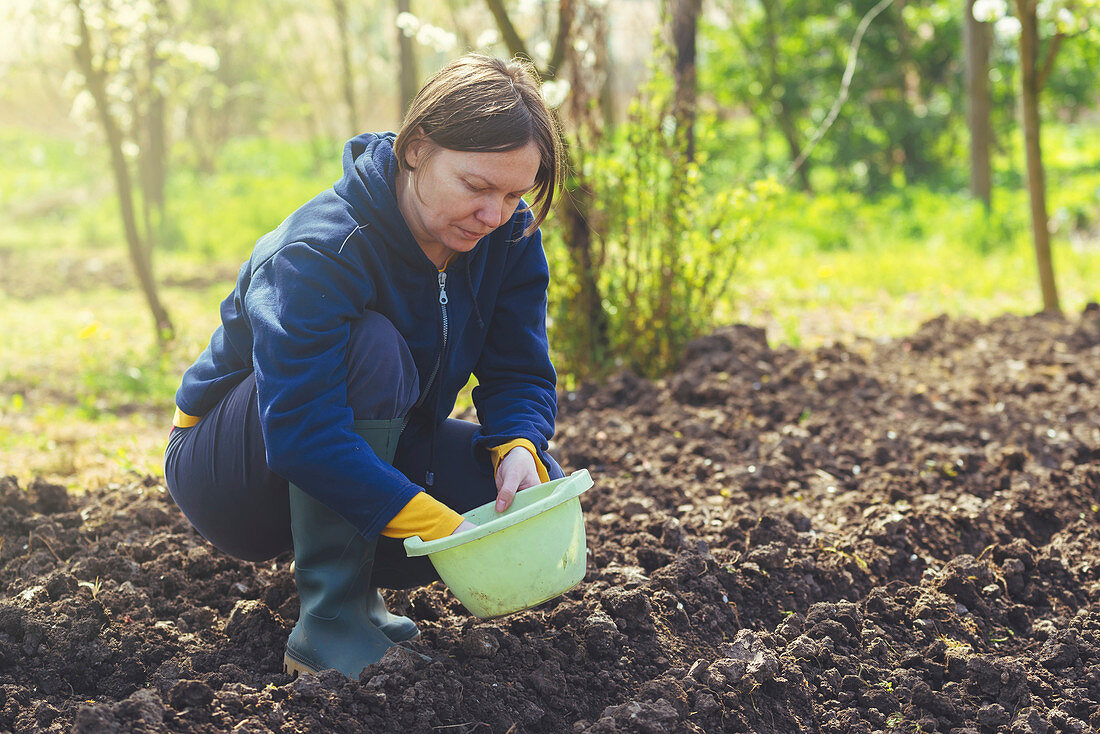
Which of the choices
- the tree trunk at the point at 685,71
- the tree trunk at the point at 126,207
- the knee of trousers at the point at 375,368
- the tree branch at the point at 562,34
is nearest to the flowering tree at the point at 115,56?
the tree trunk at the point at 126,207

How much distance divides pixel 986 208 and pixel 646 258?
451cm

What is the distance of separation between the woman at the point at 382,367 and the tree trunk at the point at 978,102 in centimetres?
589

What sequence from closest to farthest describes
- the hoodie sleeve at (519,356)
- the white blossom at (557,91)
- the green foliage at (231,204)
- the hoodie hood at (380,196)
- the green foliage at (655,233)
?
the hoodie hood at (380,196) → the hoodie sleeve at (519,356) → the white blossom at (557,91) → the green foliage at (655,233) → the green foliage at (231,204)

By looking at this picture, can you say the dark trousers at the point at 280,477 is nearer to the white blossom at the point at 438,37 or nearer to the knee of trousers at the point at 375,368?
the knee of trousers at the point at 375,368

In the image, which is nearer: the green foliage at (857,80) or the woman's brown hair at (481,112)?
the woman's brown hair at (481,112)

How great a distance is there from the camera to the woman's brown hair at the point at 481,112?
5.23 feet

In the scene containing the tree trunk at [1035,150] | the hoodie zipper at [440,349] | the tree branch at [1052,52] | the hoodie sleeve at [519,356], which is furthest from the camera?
the tree trunk at [1035,150]

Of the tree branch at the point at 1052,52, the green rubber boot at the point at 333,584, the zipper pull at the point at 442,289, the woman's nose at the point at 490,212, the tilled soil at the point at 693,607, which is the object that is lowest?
the tilled soil at the point at 693,607

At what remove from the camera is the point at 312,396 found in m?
1.53

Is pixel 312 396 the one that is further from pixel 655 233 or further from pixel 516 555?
pixel 655 233

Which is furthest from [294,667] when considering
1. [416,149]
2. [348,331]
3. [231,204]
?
[231,204]

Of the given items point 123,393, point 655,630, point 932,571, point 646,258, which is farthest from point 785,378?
point 123,393

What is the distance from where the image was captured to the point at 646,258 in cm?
390

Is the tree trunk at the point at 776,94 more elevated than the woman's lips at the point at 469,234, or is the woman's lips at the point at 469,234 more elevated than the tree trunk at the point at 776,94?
the tree trunk at the point at 776,94
